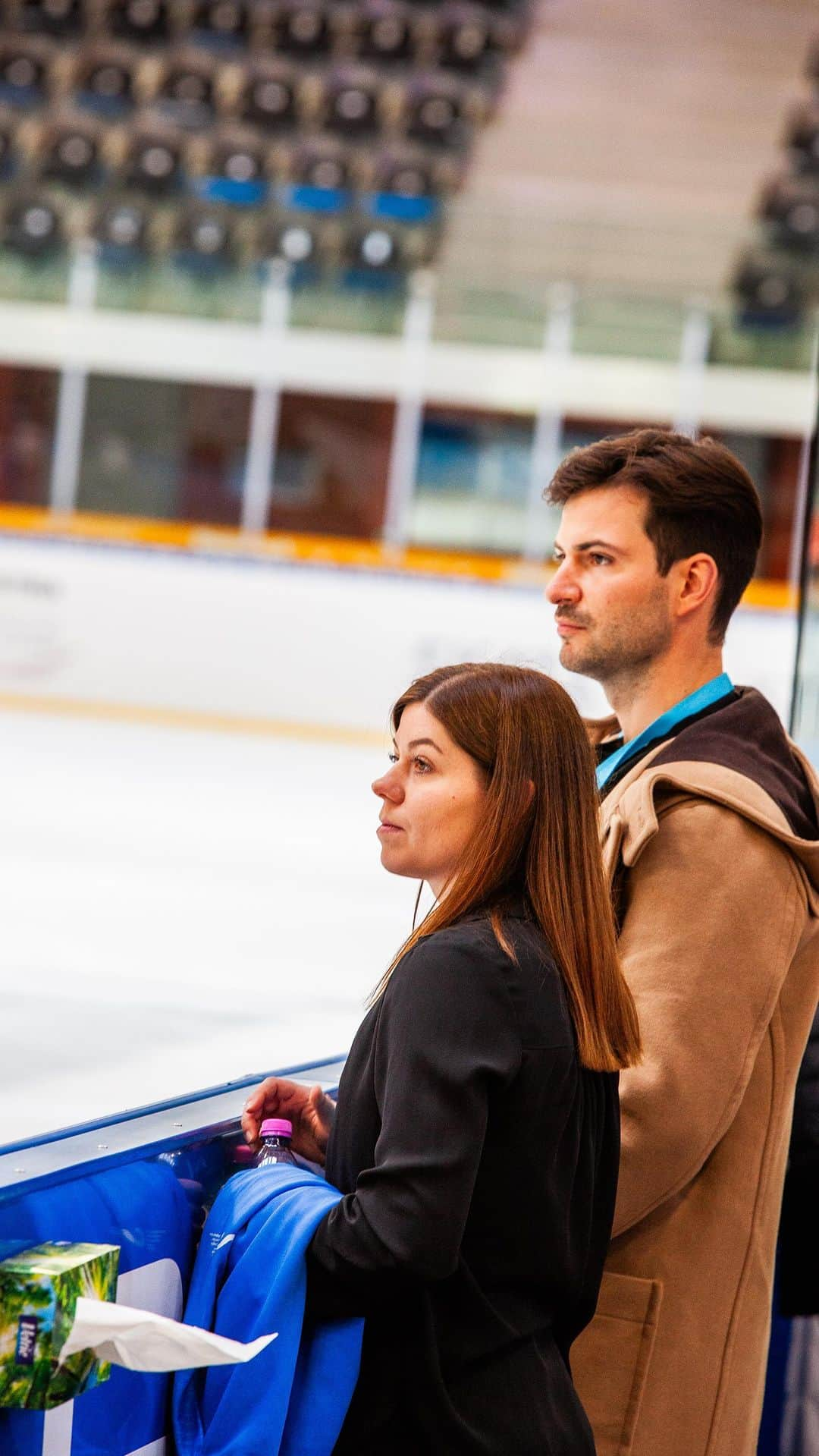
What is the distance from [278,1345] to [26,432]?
10755 millimetres

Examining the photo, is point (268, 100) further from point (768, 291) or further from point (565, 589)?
point (565, 589)

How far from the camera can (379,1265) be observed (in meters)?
1.08

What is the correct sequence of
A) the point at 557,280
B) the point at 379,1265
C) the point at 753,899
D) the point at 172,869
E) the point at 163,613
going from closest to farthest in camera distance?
1. the point at 379,1265
2. the point at 753,899
3. the point at 172,869
4. the point at 163,613
5. the point at 557,280

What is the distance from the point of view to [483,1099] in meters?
1.06

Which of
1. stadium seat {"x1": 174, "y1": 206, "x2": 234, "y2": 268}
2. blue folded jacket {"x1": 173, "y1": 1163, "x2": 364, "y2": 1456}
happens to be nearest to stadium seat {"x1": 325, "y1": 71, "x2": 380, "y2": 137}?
stadium seat {"x1": 174, "y1": 206, "x2": 234, "y2": 268}

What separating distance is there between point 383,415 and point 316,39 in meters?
4.92

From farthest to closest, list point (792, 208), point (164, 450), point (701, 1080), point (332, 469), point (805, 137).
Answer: point (805, 137), point (792, 208), point (332, 469), point (164, 450), point (701, 1080)

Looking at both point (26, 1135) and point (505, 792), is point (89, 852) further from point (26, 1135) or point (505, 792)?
point (505, 792)

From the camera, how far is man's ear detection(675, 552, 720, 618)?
5.11ft

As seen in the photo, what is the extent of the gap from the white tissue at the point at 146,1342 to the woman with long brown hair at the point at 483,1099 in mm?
107

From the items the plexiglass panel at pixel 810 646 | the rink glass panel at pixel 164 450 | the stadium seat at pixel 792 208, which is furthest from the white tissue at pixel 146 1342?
the stadium seat at pixel 792 208

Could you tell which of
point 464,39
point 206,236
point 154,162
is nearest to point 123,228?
point 206,236

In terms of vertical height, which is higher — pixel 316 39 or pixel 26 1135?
pixel 316 39

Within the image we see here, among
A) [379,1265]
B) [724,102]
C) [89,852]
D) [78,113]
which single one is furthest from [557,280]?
[379,1265]
